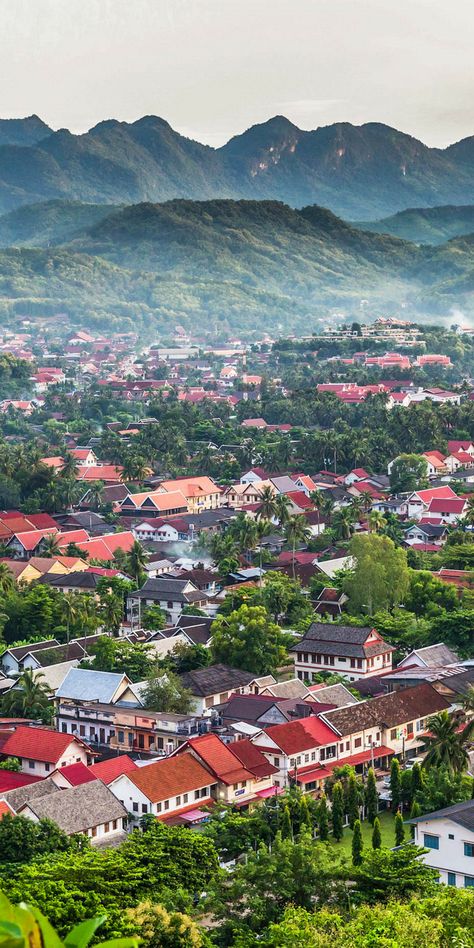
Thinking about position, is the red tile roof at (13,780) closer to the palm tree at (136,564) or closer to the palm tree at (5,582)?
the palm tree at (5,582)

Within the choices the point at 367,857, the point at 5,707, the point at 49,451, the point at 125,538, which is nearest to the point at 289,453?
the point at 49,451

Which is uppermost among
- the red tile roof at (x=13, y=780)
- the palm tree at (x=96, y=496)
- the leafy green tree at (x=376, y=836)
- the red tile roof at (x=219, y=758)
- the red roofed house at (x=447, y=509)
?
the leafy green tree at (x=376, y=836)

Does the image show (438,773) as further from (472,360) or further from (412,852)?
(472,360)

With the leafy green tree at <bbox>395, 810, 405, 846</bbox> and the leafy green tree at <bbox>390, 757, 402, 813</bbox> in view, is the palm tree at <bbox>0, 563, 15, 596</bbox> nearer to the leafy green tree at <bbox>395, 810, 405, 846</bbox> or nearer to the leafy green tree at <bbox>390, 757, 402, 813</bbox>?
the leafy green tree at <bbox>390, 757, 402, 813</bbox>

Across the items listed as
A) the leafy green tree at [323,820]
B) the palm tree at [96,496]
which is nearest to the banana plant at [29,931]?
the leafy green tree at [323,820]

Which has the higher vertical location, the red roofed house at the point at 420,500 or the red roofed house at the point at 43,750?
the red roofed house at the point at 43,750

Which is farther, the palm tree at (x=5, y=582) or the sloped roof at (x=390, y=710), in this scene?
the palm tree at (x=5, y=582)
